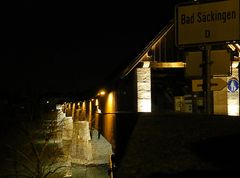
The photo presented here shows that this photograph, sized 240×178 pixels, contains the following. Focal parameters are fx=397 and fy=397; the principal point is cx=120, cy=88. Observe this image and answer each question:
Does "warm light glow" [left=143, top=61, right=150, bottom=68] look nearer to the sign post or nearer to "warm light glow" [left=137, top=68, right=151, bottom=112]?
"warm light glow" [left=137, top=68, right=151, bottom=112]

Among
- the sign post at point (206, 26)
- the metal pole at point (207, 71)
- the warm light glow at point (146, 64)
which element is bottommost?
the metal pole at point (207, 71)

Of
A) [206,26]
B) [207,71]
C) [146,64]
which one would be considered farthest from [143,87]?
[206,26]

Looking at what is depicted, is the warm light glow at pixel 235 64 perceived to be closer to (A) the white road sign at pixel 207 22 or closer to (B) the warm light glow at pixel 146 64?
(B) the warm light glow at pixel 146 64

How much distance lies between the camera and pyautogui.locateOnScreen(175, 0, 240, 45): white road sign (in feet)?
22.7

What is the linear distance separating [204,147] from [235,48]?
1558 centimetres

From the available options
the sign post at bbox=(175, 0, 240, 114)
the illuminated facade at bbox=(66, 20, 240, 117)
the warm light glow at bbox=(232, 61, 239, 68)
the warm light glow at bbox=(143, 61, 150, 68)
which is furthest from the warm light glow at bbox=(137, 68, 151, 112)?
the sign post at bbox=(175, 0, 240, 114)

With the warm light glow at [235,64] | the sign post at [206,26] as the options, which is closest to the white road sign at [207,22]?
the sign post at [206,26]

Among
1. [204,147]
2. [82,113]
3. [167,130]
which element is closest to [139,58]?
[167,130]

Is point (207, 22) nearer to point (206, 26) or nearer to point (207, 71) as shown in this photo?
point (206, 26)

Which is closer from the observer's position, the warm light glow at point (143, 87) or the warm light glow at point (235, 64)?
the warm light glow at point (143, 87)

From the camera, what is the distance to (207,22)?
7.12 m

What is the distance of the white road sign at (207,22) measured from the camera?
272 inches

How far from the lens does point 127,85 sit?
88.3 feet

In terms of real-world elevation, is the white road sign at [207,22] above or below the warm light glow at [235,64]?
below
